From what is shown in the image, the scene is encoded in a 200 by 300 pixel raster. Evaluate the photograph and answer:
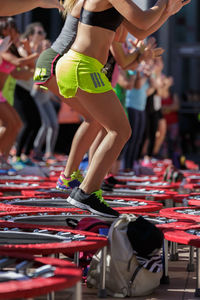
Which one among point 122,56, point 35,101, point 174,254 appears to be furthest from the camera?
point 35,101

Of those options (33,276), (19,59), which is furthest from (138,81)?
(33,276)

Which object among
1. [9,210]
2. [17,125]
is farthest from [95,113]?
[17,125]

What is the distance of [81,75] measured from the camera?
3607 mm

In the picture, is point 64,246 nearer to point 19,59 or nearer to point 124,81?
point 19,59

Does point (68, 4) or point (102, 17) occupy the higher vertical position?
point (68, 4)

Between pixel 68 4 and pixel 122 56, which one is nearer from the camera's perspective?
pixel 68 4

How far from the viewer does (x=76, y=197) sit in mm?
3570

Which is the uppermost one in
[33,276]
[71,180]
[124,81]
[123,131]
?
[124,81]

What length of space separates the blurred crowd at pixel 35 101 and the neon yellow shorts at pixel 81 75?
130 centimetres

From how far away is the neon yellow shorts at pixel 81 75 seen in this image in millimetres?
3572

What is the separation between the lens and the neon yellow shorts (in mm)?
3572

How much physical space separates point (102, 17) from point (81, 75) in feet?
1.09

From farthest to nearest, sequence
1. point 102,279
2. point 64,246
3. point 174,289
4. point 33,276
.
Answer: point 174,289
point 102,279
point 64,246
point 33,276

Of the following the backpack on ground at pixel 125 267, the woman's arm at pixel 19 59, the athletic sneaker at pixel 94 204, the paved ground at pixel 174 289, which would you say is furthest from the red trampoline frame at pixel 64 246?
the woman's arm at pixel 19 59
